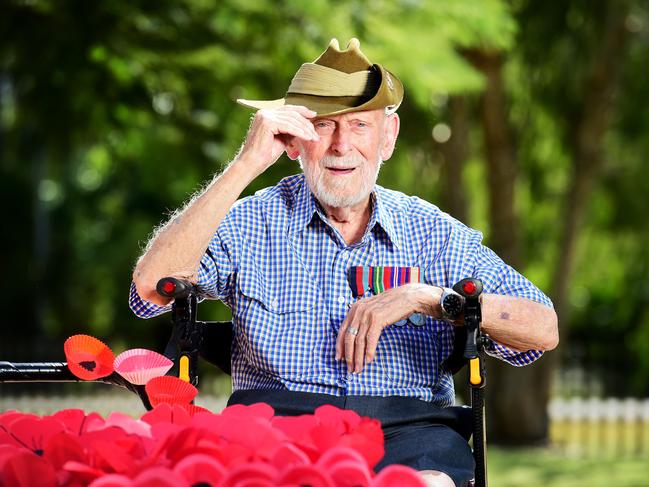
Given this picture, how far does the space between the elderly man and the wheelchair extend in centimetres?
5

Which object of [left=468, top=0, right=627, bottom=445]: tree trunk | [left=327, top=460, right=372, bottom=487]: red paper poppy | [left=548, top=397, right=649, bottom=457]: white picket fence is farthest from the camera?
[left=548, top=397, right=649, bottom=457]: white picket fence

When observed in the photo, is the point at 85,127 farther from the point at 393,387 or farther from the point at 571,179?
the point at 571,179

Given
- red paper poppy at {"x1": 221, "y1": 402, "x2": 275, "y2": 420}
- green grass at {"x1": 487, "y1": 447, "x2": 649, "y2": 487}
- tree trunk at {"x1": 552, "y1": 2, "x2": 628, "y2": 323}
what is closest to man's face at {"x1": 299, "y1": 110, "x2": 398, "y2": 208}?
red paper poppy at {"x1": 221, "y1": 402, "x2": 275, "y2": 420}

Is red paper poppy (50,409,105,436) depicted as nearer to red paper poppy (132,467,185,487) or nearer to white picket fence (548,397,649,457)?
red paper poppy (132,467,185,487)

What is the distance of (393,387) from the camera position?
264 centimetres

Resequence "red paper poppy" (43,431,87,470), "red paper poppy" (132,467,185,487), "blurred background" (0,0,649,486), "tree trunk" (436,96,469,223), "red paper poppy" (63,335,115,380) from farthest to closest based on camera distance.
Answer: "tree trunk" (436,96,469,223), "blurred background" (0,0,649,486), "red paper poppy" (63,335,115,380), "red paper poppy" (43,431,87,470), "red paper poppy" (132,467,185,487)

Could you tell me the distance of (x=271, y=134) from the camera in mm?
2586

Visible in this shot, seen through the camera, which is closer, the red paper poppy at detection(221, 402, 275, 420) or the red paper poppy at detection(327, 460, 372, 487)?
the red paper poppy at detection(327, 460, 372, 487)

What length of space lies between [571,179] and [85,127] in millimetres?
5831

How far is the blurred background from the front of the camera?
17.6 ft

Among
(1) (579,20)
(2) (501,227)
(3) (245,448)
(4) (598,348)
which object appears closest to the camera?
(3) (245,448)

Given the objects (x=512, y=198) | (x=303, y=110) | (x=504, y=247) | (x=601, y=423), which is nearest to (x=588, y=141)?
(x=512, y=198)

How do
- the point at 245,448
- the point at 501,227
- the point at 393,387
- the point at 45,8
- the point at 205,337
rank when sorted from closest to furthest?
1. the point at 245,448
2. the point at 393,387
3. the point at 205,337
4. the point at 45,8
5. the point at 501,227

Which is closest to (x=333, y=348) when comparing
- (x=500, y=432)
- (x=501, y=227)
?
(x=501, y=227)
